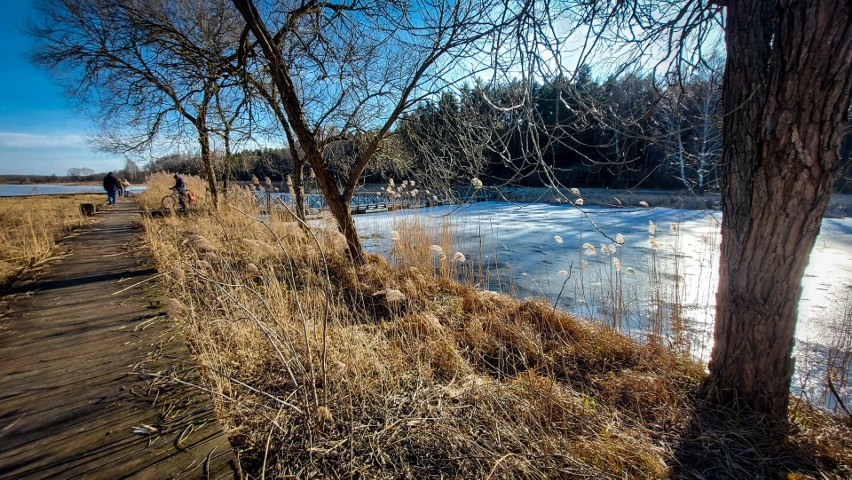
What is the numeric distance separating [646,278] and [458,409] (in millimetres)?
4609

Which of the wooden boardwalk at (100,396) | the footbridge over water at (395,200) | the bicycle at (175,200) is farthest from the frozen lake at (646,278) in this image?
the bicycle at (175,200)

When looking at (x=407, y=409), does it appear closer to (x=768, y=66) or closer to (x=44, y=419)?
(x=44, y=419)

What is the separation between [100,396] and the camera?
1.47 metres

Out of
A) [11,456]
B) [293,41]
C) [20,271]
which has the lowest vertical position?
[11,456]

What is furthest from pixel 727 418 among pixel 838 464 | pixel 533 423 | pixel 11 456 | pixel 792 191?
pixel 11 456

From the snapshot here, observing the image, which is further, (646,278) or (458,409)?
(646,278)

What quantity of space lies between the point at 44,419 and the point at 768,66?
3.58 meters

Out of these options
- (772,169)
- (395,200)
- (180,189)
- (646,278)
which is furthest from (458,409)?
(180,189)

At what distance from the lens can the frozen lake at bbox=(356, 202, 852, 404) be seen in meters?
2.89

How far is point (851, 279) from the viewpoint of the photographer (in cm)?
473

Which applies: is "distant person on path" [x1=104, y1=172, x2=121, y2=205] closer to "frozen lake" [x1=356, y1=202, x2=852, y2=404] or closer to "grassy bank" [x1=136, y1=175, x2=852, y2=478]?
"frozen lake" [x1=356, y1=202, x2=852, y2=404]

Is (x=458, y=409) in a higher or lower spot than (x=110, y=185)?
lower

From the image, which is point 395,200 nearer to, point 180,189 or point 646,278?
point 646,278

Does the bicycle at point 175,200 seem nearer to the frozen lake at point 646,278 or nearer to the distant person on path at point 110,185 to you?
the distant person on path at point 110,185
